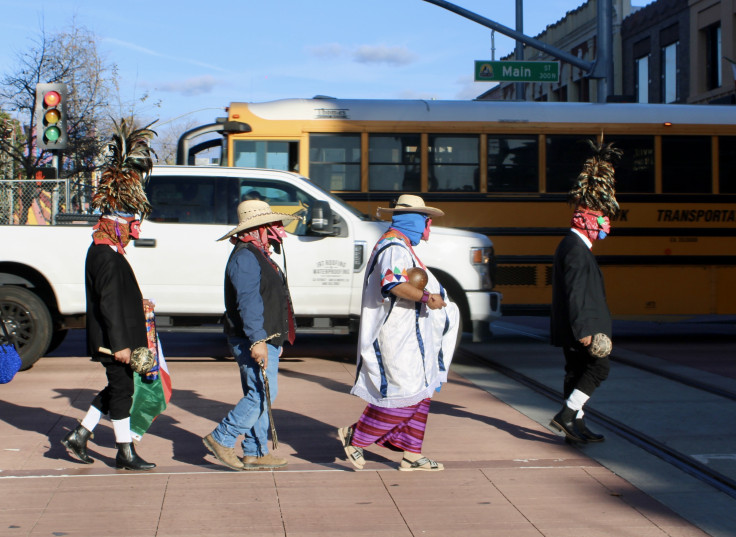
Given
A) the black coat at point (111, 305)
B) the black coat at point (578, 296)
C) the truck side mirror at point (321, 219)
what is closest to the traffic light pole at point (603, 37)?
the truck side mirror at point (321, 219)

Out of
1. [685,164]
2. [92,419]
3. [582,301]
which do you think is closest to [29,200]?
[92,419]

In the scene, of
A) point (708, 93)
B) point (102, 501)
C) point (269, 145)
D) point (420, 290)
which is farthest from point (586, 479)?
point (708, 93)

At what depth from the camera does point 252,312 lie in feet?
18.9

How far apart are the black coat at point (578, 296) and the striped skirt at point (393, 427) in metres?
1.30

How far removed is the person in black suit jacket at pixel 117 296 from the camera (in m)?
5.86

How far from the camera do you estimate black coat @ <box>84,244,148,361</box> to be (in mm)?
5836

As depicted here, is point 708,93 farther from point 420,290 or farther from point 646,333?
point 420,290

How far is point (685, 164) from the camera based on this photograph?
13.5 metres

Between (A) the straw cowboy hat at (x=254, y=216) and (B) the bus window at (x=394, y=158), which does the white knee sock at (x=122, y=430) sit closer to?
(A) the straw cowboy hat at (x=254, y=216)

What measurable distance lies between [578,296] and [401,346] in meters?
1.50

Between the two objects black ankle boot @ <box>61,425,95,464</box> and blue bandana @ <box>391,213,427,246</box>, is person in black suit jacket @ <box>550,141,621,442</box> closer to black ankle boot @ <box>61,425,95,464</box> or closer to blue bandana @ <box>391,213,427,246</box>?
blue bandana @ <box>391,213,427,246</box>

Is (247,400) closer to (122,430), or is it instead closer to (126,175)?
(122,430)

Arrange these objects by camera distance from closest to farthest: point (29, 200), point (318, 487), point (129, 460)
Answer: point (318, 487), point (129, 460), point (29, 200)

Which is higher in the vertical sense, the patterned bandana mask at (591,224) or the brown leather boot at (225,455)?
the patterned bandana mask at (591,224)
